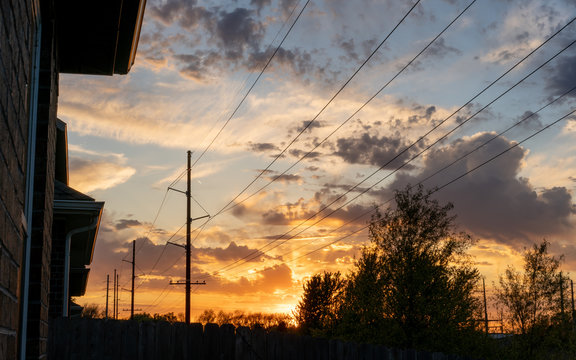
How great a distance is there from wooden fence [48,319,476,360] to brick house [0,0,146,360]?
8.27m

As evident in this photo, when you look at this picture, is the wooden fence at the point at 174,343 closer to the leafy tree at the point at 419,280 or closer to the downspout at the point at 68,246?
the downspout at the point at 68,246

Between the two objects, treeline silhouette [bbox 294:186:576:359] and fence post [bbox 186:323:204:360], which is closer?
fence post [bbox 186:323:204:360]

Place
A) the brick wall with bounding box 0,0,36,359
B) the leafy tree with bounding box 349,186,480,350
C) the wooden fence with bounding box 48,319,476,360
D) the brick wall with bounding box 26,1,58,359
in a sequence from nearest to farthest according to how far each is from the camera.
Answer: the brick wall with bounding box 0,0,36,359 < the brick wall with bounding box 26,1,58,359 < the wooden fence with bounding box 48,319,476,360 < the leafy tree with bounding box 349,186,480,350

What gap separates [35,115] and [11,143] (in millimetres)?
1583

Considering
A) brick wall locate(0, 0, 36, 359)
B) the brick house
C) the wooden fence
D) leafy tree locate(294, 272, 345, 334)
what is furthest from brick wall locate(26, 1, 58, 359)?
leafy tree locate(294, 272, 345, 334)

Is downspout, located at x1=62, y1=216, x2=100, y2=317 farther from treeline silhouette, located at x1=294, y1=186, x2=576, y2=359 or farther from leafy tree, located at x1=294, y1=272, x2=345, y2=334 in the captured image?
leafy tree, located at x1=294, y1=272, x2=345, y2=334

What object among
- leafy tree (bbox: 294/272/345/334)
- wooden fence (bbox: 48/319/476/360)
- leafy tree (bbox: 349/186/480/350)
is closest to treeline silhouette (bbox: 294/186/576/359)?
leafy tree (bbox: 349/186/480/350)

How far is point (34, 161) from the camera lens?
405 centimetres

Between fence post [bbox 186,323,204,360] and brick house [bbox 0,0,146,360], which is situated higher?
brick house [bbox 0,0,146,360]

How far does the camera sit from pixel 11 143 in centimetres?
239

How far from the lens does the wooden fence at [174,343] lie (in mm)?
12500

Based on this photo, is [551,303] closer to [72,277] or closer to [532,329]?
[532,329]

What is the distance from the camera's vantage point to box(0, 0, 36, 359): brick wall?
210 cm

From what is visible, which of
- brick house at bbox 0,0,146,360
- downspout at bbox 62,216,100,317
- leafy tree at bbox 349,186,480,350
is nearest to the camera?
brick house at bbox 0,0,146,360
